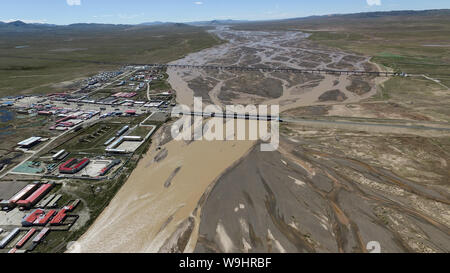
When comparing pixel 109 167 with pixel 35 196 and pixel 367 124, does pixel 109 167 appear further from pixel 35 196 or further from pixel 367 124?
pixel 367 124

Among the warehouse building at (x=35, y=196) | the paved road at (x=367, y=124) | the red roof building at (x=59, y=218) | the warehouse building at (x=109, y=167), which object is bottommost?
the red roof building at (x=59, y=218)

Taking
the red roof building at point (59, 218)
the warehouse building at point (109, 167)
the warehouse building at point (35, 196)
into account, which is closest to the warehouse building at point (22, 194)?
the warehouse building at point (35, 196)

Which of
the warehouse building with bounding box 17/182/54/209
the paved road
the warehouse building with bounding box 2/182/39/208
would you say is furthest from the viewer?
the paved road

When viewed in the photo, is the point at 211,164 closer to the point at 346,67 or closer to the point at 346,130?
the point at 346,130

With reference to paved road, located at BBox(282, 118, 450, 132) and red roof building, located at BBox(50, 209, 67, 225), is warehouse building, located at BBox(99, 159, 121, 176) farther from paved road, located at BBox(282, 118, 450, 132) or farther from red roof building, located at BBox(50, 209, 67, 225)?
paved road, located at BBox(282, 118, 450, 132)

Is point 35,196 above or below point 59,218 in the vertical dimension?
above

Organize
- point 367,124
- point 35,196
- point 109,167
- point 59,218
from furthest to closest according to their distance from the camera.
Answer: point 367,124
point 109,167
point 35,196
point 59,218

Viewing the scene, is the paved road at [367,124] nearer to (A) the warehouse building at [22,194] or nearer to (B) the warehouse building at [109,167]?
(B) the warehouse building at [109,167]

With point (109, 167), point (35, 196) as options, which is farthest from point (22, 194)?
point (109, 167)

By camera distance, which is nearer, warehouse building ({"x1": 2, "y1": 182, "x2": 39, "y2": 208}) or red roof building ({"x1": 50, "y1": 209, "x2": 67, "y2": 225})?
red roof building ({"x1": 50, "y1": 209, "x2": 67, "y2": 225})

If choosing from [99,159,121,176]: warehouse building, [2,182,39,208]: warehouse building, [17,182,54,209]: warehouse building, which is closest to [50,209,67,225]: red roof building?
[17,182,54,209]: warehouse building

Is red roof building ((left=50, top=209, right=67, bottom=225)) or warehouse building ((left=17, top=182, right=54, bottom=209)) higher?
warehouse building ((left=17, top=182, right=54, bottom=209))

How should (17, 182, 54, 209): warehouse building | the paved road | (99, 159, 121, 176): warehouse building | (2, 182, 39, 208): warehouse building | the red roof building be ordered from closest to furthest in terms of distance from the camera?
1. the red roof building
2. (17, 182, 54, 209): warehouse building
3. (2, 182, 39, 208): warehouse building
4. (99, 159, 121, 176): warehouse building
5. the paved road
